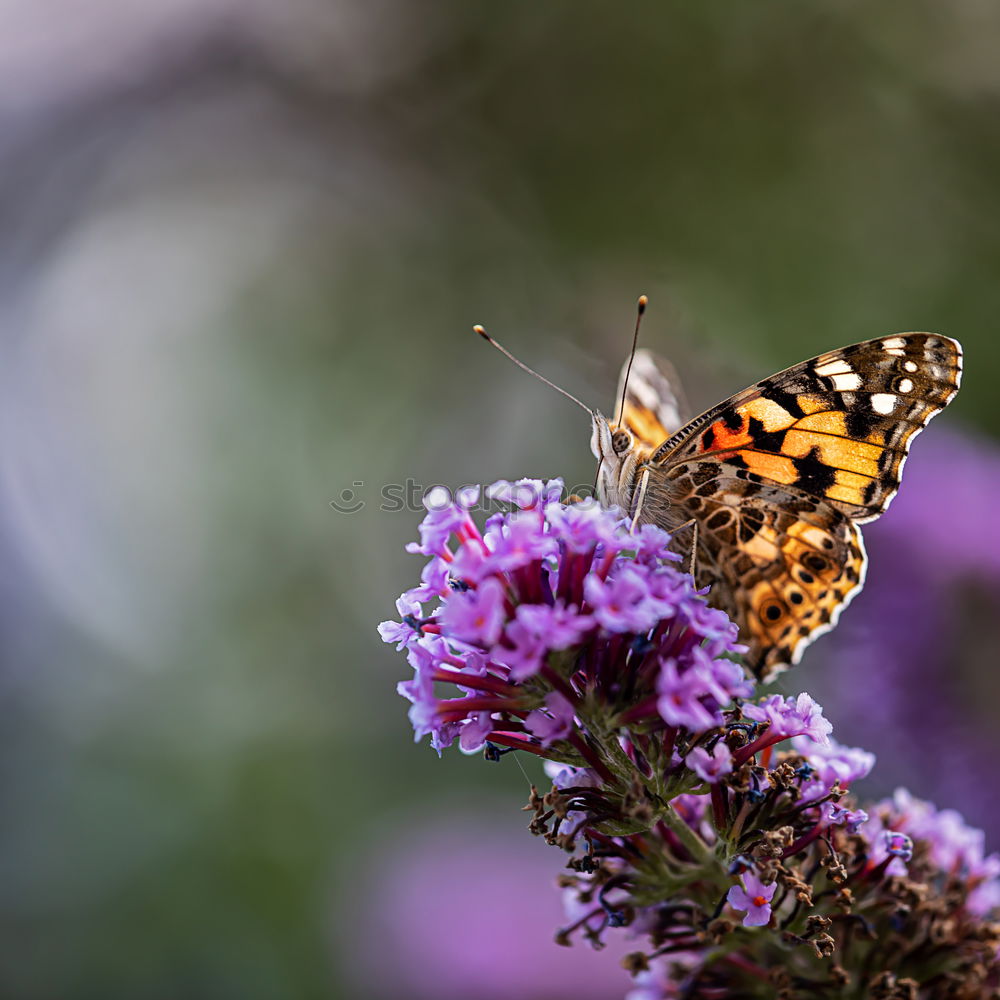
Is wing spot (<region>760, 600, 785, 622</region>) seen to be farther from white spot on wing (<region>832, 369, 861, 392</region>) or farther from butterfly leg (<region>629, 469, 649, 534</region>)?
white spot on wing (<region>832, 369, 861, 392</region>)

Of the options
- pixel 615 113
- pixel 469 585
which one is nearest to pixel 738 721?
pixel 469 585

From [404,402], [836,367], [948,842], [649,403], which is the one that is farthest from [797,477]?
[404,402]

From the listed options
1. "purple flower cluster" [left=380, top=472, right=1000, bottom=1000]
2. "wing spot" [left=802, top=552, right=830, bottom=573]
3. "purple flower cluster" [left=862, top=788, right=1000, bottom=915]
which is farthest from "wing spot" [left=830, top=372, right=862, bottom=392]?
"purple flower cluster" [left=862, top=788, right=1000, bottom=915]

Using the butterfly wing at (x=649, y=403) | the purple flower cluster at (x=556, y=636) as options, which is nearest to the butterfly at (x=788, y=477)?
the butterfly wing at (x=649, y=403)

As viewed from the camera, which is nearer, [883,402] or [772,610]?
[883,402]

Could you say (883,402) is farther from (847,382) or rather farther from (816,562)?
(816,562)

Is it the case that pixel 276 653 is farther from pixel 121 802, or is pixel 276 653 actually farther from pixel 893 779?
pixel 893 779
